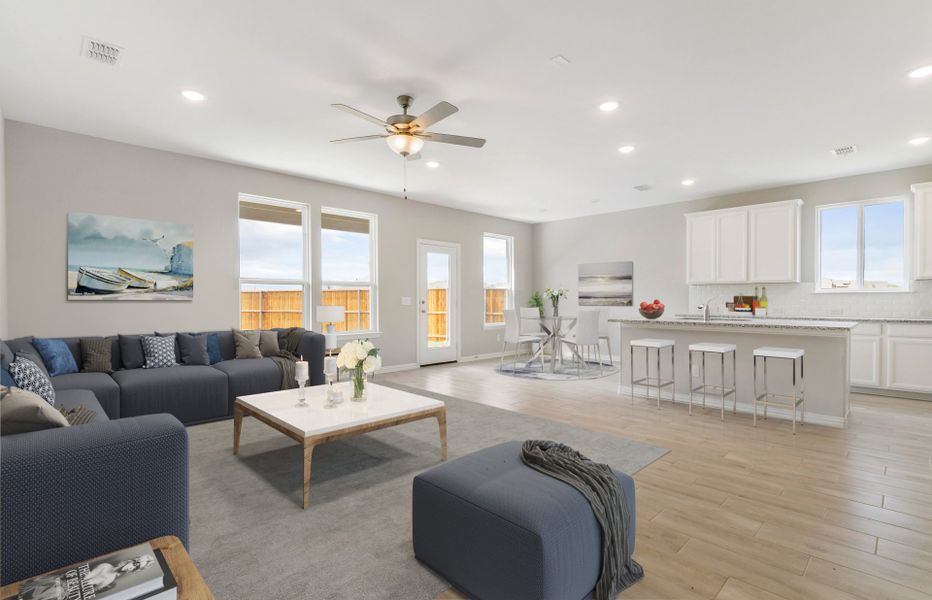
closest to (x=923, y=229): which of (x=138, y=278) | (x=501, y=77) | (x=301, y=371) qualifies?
(x=501, y=77)

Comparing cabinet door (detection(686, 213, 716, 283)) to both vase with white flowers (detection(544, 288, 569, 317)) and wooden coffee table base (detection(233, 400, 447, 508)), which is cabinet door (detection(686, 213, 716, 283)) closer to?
vase with white flowers (detection(544, 288, 569, 317))

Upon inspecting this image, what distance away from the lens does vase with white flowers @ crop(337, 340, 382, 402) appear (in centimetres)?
321

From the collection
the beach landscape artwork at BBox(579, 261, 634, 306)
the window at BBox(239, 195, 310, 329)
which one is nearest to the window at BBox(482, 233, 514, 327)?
the beach landscape artwork at BBox(579, 261, 634, 306)

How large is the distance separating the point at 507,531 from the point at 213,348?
432 cm

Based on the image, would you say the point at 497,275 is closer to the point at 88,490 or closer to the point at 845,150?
the point at 845,150

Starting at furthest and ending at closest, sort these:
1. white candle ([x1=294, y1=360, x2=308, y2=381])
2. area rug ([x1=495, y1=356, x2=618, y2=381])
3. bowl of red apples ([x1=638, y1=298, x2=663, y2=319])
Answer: area rug ([x1=495, y1=356, x2=618, y2=381]) → bowl of red apples ([x1=638, y1=298, x2=663, y2=319]) → white candle ([x1=294, y1=360, x2=308, y2=381])

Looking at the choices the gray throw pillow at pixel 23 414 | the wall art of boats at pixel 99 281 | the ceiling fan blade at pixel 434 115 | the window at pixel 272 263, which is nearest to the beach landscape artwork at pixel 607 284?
the window at pixel 272 263

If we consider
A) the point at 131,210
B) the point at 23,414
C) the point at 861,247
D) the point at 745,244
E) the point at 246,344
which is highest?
the point at 131,210

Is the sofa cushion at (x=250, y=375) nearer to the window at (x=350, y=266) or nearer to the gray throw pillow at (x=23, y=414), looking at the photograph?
the window at (x=350, y=266)

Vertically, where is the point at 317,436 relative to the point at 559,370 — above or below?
above

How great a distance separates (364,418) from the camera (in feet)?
9.43

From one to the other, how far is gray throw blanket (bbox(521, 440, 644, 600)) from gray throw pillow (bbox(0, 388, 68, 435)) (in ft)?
6.02

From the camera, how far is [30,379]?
9.52 ft

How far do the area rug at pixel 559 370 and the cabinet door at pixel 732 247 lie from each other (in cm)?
213
